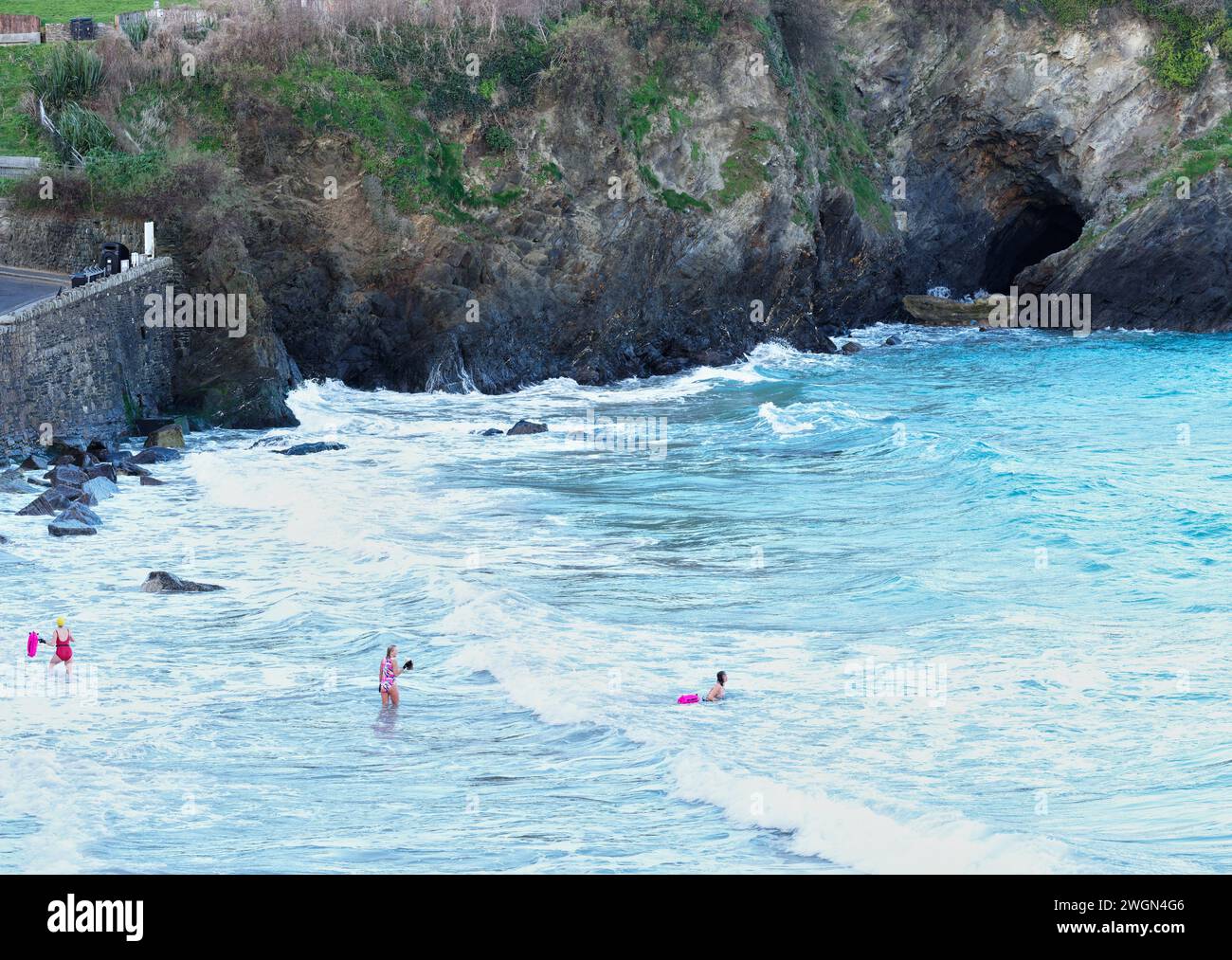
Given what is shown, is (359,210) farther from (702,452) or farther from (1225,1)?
(1225,1)

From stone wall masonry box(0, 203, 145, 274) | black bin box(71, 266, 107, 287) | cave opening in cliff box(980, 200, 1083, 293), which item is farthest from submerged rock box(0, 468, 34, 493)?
cave opening in cliff box(980, 200, 1083, 293)

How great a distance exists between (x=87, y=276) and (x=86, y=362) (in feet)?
6.13

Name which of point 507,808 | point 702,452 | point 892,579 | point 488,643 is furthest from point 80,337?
point 507,808

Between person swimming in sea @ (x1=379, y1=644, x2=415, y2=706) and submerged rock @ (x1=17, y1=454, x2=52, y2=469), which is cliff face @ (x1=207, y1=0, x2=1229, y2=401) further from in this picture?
person swimming in sea @ (x1=379, y1=644, x2=415, y2=706)

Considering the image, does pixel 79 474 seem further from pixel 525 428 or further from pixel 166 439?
pixel 525 428

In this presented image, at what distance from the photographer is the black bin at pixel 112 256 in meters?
31.9

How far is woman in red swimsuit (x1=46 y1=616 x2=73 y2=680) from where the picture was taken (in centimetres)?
1753

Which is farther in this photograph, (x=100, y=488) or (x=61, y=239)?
(x=61, y=239)

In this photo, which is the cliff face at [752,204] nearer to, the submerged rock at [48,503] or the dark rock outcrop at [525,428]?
the dark rock outcrop at [525,428]

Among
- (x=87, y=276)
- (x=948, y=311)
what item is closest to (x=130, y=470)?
(x=87, y=276)

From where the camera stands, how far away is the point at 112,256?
105ft

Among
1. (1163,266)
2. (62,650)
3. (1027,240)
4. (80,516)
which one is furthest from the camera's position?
(1027,240)

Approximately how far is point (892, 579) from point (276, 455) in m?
14.0
